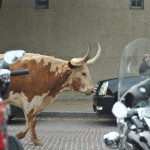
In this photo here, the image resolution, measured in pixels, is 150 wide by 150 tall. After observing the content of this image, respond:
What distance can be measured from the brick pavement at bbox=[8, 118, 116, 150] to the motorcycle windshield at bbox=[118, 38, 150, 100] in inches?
Answer: 190

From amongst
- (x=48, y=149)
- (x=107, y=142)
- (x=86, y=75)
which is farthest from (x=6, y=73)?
(x=86, y=75)

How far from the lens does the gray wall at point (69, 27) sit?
2572 centimetres

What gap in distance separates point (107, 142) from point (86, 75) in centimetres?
662

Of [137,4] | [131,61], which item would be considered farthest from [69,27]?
[131,61]

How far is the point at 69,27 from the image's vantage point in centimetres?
2578

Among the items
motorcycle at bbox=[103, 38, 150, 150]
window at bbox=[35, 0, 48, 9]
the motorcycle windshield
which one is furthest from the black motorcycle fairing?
window at bbox=[35, 0, 48, 9]

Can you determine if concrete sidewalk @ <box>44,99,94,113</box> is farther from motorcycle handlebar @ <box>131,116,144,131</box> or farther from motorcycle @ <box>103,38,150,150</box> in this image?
motorcycle handlebar @ <box>131,116,144,131</box>

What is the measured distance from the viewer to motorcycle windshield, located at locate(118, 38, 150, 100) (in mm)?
5949

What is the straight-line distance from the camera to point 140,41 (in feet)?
20.9

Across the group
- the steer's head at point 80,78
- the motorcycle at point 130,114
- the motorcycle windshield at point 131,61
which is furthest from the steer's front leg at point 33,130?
the motorcycle at point 130,114

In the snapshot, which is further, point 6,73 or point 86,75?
point 86,75

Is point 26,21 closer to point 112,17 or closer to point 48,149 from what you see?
point 112,17

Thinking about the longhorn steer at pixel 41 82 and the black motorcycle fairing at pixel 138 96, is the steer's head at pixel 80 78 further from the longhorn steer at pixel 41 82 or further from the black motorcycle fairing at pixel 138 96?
the black motorcycle fairing at pixel 138 96

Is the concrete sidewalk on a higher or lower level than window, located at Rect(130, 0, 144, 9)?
lower
